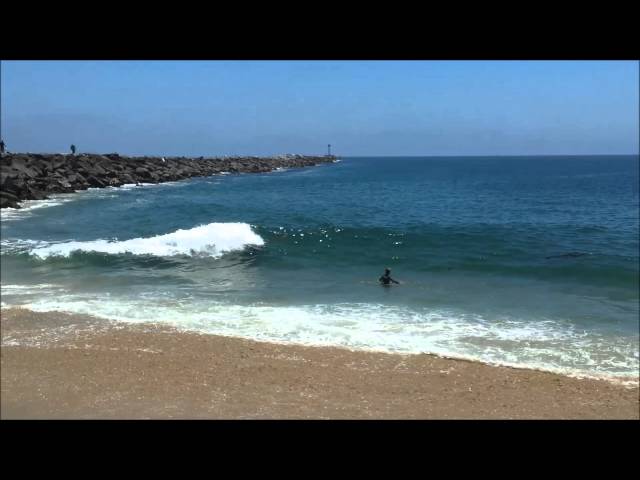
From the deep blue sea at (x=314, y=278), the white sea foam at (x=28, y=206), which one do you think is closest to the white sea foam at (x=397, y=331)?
the deep blue sea at (x=314, y=278)

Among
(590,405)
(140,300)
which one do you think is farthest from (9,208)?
(590,405)

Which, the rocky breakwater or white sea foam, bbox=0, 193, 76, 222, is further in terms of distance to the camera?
the rocky breakwater

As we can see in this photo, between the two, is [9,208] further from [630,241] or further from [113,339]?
[630,241]

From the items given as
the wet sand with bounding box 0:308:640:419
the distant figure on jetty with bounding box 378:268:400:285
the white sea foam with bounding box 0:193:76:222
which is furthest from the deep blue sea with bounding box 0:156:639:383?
the wet sand with bounding box 0:308:640:419

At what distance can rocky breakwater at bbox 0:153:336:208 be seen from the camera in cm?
439

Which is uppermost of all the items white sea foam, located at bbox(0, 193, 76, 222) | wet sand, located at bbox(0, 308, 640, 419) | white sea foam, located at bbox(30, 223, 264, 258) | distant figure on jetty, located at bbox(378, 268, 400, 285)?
white sea foam, located at bbox(0, 193, 76, 222)

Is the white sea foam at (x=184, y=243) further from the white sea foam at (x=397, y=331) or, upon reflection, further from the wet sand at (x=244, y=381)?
the wet sand at (x=244, y=381)

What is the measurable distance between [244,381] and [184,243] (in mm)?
3430

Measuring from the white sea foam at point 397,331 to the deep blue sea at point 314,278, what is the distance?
0.09 ft

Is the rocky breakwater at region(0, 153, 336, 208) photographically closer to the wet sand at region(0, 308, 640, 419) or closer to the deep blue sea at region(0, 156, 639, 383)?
the deep blue sea at region(0, 156, 639, 383)

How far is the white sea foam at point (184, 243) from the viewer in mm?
5508

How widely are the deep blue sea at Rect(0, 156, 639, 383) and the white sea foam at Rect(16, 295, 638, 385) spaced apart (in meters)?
0.03
